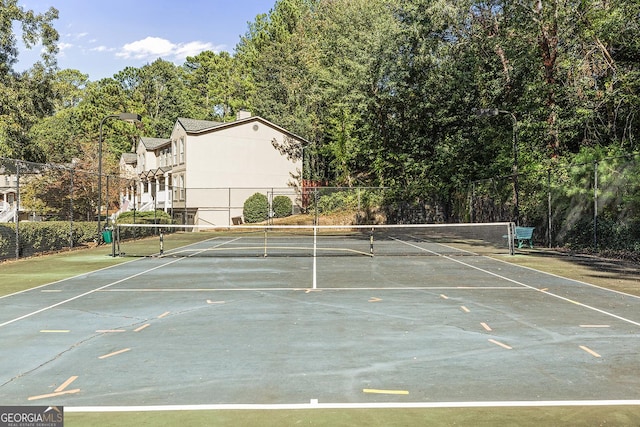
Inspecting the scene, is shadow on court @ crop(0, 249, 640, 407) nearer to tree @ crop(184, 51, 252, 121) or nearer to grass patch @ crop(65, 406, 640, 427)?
grass patch @ crop(65, 406, 640, 427)

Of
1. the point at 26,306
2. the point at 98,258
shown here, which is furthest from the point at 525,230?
the point at 26,306

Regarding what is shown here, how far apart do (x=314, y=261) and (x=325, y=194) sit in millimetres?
29501

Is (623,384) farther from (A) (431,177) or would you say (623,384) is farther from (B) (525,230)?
(A) (431,177)

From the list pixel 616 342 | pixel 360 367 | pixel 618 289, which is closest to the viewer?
pixel 360 367

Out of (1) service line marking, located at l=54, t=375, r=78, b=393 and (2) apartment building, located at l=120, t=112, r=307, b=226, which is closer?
(1) service line marking, located at l=54, t=375, r=78, b=393

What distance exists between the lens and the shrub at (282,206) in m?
47.7

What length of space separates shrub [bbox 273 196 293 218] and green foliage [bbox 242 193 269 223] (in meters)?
0.85

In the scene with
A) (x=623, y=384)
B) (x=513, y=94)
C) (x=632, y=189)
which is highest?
(x=513, y=94)

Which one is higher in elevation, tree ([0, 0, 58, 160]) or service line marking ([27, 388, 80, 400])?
tree ([0, 0, 58, 160])

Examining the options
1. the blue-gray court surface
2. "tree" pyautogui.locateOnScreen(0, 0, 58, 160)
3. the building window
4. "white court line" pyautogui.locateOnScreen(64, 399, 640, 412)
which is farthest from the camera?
the building window

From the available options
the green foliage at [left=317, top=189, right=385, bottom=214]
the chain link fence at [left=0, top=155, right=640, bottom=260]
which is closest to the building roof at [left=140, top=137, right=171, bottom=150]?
the chain link fence at [left=0, top=155, right=640, bottom=260]

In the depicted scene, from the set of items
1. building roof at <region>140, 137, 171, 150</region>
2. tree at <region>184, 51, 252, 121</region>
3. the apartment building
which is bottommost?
the apartment building

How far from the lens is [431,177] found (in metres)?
43.1

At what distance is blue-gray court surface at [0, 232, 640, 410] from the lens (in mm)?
5473
